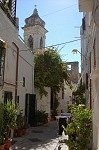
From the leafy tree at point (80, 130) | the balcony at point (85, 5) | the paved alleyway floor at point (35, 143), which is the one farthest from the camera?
the paved alleyway floor at point (35, 143)

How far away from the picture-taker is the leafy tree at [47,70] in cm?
2402

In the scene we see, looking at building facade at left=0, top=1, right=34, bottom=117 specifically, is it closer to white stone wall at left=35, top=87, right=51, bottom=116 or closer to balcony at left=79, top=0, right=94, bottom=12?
white stone wall at left=35, top=87, right=51, bottom=116

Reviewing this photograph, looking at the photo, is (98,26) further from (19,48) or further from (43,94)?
(43,94)

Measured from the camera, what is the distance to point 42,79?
950 inches

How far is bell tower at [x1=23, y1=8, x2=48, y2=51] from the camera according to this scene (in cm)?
3844

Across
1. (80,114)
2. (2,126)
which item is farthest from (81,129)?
(2,126)

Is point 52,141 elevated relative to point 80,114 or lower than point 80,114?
lower

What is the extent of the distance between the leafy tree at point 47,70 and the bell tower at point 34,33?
13319mm

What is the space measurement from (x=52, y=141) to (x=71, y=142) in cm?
494

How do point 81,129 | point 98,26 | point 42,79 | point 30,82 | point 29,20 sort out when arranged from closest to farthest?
point 98,26 < point 81,129 < point 30,82 < point 42,79 < point 29,20

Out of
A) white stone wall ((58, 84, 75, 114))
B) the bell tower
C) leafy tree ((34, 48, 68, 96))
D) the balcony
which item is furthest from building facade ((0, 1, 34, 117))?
the bell tower

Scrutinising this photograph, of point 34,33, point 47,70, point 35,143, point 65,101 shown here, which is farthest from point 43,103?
point 34,33

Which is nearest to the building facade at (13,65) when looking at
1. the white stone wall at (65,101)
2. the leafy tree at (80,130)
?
the leafy tree at (80,130)

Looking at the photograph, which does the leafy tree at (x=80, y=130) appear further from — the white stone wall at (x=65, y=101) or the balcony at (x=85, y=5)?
the white stone wall at (x=65, y=101)
